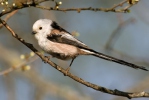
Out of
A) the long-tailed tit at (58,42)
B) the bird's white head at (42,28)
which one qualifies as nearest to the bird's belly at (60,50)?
the long-tailed tit at (58,42)

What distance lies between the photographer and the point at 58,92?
6.37 m

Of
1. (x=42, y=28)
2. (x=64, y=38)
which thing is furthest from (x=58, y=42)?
(x=42, y=28)

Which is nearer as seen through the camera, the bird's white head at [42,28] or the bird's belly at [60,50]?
the bird's belly at [60,50]

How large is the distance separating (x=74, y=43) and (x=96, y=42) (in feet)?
9.21

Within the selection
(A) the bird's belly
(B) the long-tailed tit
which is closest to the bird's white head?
(B) the long-tailed tit

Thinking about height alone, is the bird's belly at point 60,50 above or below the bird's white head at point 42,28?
below

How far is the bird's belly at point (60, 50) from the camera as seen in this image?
4.24 metres

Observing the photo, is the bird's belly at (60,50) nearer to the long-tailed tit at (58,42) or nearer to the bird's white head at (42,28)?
the long-tailed tit at (58,42)

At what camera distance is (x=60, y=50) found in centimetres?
431

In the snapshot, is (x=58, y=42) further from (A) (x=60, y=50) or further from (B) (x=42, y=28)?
(B) (x=42, y=28)

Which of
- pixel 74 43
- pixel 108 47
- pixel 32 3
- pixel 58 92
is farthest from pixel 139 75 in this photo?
pixel 32 3

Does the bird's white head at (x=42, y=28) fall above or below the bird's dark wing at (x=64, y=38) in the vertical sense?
above

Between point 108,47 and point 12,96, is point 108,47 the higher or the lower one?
the higher one

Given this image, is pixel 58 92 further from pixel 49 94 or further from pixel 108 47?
pixel 108 47
